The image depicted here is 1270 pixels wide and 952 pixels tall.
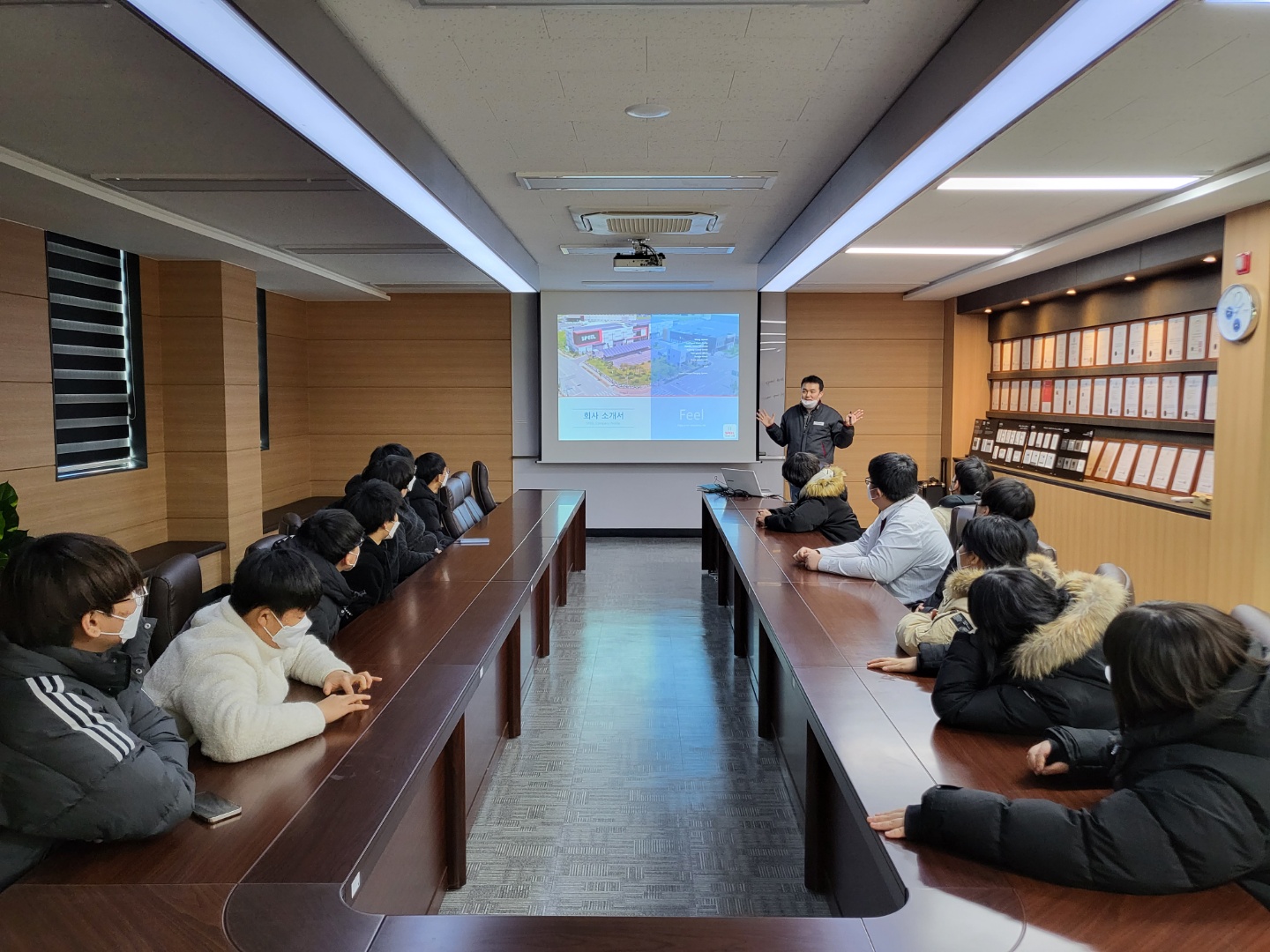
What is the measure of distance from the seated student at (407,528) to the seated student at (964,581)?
2.70 m

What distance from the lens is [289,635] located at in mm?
2316

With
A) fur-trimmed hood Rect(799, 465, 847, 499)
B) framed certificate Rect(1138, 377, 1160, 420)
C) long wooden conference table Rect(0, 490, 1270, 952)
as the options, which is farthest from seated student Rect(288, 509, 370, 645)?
framed certificate Rect(1138, 377, 1160, 420)

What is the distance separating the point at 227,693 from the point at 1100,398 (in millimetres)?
6620

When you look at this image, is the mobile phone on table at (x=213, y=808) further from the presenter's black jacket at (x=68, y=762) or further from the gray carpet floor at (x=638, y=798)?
the gray carpet floor at (x=638, y=798)

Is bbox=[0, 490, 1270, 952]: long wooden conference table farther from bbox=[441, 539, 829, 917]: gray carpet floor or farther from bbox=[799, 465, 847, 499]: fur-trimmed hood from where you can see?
bbox=[799, 465, 847, 499]: fur-trimmed hood

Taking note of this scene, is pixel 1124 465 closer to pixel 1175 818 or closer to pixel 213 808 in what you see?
pixel 1175 818

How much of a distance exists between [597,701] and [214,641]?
8.62ft

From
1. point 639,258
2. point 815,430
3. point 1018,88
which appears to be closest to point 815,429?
point 815,430

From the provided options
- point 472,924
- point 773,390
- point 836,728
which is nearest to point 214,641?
point 472,924

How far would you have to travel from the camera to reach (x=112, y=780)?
4.95 feet

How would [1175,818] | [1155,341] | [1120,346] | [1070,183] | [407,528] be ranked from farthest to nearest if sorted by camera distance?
[1120,346]
[1155,341]
[407,528]
[1070,183]
[1175,818]

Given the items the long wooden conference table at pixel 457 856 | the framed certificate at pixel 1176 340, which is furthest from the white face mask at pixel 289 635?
the framed certificate at pixel 1176 340

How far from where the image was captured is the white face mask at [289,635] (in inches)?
82.7

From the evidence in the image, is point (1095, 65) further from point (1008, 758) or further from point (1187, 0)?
point (1008, 758)
